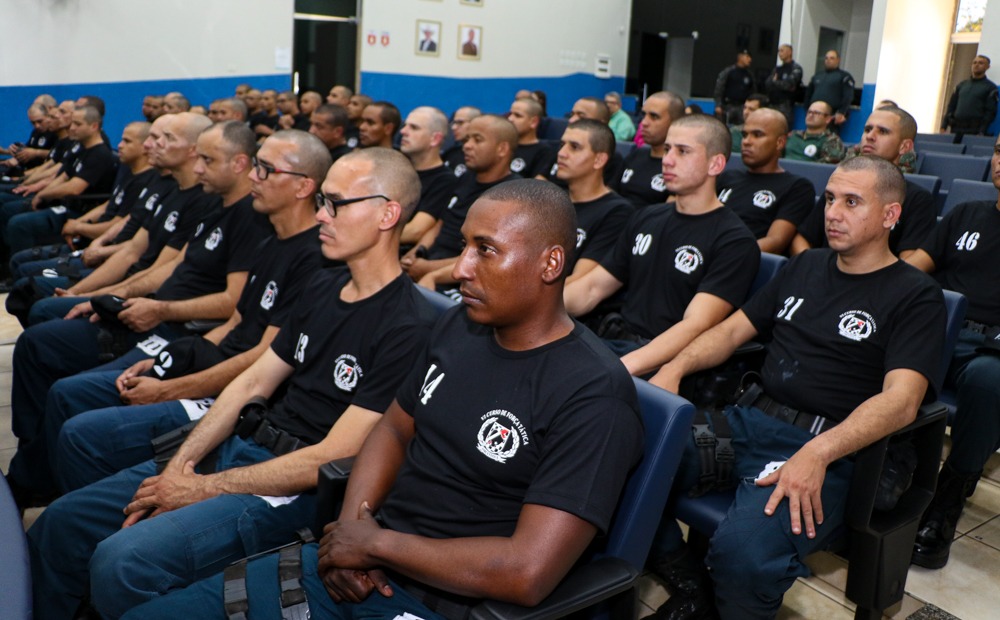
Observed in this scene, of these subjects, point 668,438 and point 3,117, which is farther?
point 3,117

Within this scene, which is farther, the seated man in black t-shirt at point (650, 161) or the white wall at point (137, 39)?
the white wall at point (137, 39)

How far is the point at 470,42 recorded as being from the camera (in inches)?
478

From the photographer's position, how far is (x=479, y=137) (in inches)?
161

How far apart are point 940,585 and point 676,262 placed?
1.24m

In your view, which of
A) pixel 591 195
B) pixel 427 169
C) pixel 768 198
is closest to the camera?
pixel 591 195

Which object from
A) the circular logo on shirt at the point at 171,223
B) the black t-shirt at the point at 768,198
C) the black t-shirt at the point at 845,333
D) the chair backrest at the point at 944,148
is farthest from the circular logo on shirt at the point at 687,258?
the chair backrest at the point at 944,148

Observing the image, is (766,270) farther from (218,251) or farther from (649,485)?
(218,251)

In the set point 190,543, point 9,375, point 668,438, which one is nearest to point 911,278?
point 668,438

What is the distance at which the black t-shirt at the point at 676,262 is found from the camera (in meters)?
2.60

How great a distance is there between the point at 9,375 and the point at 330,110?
259cm

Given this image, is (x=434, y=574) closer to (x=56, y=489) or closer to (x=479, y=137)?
(x=56, y=489)

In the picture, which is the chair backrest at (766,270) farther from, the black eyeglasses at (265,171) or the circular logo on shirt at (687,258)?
the black eyeglasses at (265,171)

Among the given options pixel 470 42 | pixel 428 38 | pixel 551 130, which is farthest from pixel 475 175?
pixel 470 42

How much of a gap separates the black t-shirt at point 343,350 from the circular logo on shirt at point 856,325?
43.3 inches
